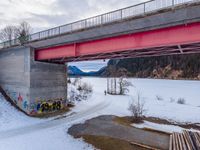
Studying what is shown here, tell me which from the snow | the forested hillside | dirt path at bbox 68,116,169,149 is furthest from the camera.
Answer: the forested hillside

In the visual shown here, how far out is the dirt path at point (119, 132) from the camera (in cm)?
1493

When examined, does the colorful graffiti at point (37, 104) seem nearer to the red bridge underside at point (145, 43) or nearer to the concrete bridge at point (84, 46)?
the concrete bridge at point (84, 46)

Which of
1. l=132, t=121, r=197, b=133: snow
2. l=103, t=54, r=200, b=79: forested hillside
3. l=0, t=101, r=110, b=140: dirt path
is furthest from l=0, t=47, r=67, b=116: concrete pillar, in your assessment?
l=103, t=54, r=200, b=79: forested hillside

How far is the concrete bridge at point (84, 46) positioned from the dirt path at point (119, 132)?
23.7 ft

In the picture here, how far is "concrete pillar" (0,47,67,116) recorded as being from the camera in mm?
23203

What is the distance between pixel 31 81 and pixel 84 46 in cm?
861

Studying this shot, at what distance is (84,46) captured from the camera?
19.1 meters

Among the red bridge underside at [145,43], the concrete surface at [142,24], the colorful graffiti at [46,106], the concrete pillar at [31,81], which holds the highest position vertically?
the concrete surface at [142,24]

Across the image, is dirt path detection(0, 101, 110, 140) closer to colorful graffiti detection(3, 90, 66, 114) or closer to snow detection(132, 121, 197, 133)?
colorful graffiti detection(3, 90, 66, 114)

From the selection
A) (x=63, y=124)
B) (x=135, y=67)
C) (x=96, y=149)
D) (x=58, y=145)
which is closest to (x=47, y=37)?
(x=63, y=124)

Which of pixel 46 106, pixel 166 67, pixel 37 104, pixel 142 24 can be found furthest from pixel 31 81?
pixel 166 67

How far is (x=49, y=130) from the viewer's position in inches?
703

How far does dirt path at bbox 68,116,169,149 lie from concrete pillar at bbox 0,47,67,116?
278 inches

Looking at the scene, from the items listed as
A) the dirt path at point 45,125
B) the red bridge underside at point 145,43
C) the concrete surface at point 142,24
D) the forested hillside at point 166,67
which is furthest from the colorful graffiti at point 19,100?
the forested hillside at point 166,67
